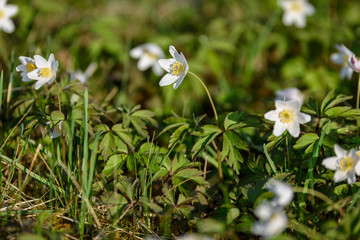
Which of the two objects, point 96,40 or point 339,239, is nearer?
point 339,239

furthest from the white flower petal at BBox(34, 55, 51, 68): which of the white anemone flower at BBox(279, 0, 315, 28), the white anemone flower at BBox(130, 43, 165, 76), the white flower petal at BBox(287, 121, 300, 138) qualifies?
the white anemone flower at BBox(279, 0, 315, 28)

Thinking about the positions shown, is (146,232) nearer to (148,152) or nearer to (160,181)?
(160,181)

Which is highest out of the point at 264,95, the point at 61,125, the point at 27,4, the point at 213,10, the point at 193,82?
the point at 27,4

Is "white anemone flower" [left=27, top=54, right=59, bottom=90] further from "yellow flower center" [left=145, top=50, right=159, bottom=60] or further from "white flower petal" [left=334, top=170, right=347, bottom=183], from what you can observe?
"yellow flower center" [left=145, top=50, right=159, bottom=60]

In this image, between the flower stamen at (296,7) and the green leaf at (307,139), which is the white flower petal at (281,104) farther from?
the flower stamen at (296,7)

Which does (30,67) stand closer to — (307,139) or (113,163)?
(113,163)

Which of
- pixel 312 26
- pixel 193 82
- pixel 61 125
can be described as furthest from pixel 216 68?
pixel 61 125

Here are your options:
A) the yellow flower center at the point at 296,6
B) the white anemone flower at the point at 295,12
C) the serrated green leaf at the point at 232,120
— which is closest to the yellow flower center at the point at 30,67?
the serrated green leaf at the point at 232,120
